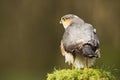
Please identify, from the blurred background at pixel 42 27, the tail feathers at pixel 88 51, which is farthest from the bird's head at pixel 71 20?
the blurred background at pixel 42 27

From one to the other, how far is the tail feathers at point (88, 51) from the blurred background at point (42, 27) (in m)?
6.04

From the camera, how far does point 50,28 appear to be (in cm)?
1462

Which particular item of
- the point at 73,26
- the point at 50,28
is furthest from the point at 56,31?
the point at 73,26

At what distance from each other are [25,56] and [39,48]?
0.29 meters

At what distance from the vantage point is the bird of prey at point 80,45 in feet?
25.8

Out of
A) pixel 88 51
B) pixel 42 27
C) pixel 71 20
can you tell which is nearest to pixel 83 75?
pixel 88 51

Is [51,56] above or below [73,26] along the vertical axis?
above

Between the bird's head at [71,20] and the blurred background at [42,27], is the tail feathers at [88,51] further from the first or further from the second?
the blurred background at [42,27]

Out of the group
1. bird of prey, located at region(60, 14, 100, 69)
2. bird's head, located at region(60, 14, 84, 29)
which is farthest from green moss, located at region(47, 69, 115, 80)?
bird's head, located at region(60, 14, 84, 29)

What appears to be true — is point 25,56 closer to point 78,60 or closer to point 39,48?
point 39,48

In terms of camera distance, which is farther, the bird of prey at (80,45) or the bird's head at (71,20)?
the bird's head at (71,20)

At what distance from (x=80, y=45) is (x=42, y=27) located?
6.86 metres

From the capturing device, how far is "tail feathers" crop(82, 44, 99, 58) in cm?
782

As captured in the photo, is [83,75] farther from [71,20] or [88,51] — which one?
[71,20]
